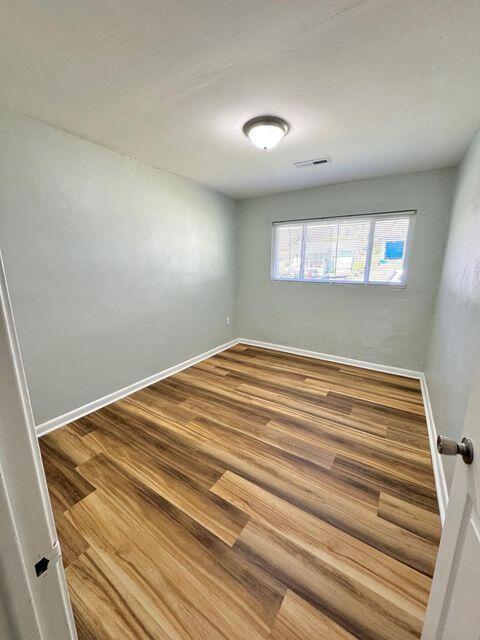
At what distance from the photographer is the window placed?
298cm

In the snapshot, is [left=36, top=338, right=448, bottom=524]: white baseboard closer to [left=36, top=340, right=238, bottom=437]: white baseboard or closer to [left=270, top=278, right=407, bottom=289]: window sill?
[left=36, top=340, right=238, bottom=437]: white baseboard

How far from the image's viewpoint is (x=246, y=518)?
1368mm

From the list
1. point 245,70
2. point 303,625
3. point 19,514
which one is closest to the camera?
point 19,514

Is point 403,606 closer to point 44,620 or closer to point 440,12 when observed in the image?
point 44,620

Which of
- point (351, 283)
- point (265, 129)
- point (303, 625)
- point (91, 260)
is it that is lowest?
point (303, 625)

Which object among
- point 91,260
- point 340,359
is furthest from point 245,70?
point 340,359

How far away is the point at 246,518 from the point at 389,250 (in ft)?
10.2

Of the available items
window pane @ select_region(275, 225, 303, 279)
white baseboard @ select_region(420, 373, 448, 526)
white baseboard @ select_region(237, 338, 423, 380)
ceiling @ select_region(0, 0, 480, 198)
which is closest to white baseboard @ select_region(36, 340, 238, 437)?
white baseboard @ select_region(237, 338, 423, 380)

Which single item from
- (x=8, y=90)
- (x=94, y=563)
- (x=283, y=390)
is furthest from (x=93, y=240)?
(x=283, y=390)

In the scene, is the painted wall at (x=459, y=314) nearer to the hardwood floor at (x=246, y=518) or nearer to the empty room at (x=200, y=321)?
the empty room at (x=200, y=321)

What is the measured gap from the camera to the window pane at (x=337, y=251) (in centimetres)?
318

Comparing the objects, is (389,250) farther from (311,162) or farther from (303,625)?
(303,625)

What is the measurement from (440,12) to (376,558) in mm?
2374

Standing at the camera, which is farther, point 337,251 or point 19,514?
point 337,251
